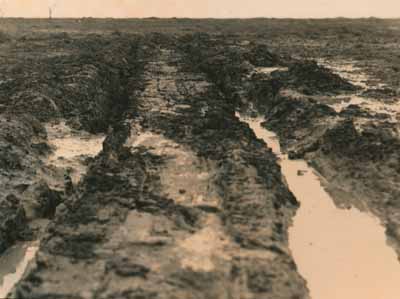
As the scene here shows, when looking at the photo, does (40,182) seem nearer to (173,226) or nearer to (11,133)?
(11,133)

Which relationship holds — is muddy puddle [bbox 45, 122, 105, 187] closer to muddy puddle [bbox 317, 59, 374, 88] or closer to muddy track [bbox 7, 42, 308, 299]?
muddy track [bbox 7, 42, 308, 299]

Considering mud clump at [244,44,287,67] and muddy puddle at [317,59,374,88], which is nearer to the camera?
muddy puddle at [317,59,374,88]

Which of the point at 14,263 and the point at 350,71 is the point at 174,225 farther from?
the point at 350,71

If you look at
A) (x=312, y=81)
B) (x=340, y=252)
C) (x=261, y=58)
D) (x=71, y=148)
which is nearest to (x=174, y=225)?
(x=340, y=252)

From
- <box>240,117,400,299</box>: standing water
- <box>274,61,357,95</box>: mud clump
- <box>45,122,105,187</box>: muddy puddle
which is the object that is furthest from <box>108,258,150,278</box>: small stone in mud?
<box>274,61,357,95</box>: mud clump

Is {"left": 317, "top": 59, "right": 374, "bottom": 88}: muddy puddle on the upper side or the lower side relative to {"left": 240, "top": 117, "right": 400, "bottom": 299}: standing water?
upper

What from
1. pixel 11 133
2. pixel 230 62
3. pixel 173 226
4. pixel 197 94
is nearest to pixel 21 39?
pixel 230 62
